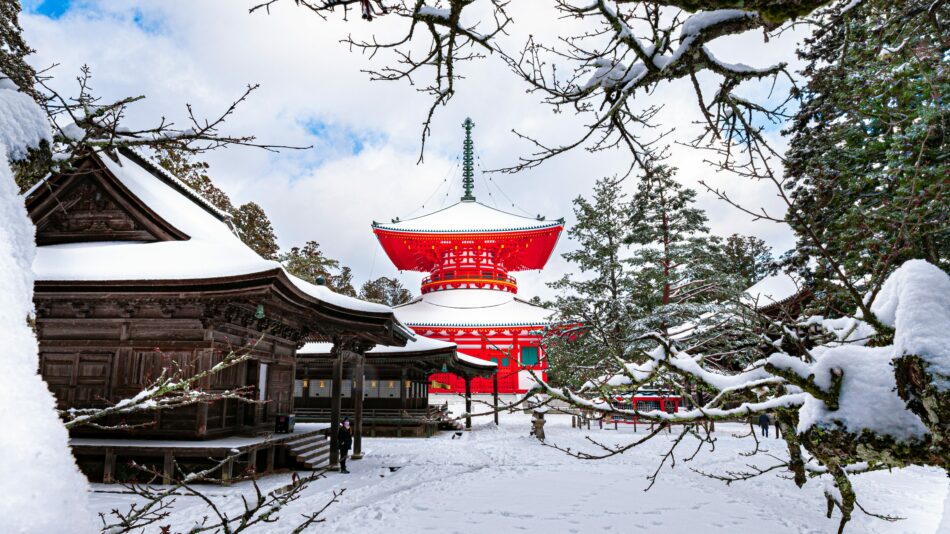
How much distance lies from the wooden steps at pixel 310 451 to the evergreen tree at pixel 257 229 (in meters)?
14.4

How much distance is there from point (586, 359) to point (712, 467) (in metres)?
7.85

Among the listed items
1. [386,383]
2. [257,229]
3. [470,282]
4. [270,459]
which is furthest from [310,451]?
[470,282]

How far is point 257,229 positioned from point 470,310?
43.9ft

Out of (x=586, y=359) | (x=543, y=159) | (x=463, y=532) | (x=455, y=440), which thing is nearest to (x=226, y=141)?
(x=543, y=159)

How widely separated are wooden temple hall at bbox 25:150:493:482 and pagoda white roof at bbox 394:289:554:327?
19454 mm

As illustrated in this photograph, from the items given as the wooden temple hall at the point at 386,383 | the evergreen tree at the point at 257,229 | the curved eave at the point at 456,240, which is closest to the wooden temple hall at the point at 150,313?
the wooden temple hall at the point at 386,383

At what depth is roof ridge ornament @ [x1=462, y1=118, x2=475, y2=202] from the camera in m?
41.2

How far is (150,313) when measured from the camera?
946 centimetres

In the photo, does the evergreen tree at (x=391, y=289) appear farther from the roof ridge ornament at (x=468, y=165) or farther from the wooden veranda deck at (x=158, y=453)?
the wooden veranda deck at (x=158, y=453)

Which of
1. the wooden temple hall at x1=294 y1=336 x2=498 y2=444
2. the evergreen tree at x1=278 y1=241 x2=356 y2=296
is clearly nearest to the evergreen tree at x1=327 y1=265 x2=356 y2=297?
the evergreen tree at x1=278 y1=241 x2=356 y2=296

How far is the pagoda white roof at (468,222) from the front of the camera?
3281 cm

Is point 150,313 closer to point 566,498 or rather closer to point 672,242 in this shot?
point 566,498

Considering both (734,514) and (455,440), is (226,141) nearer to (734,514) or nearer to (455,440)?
(734,514)

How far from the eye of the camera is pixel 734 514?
8.48 meters
